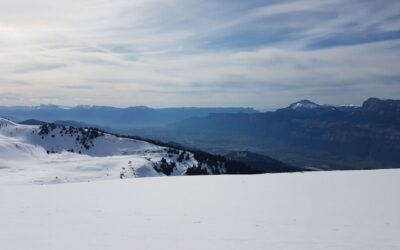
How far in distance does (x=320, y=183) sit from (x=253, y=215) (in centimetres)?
1332

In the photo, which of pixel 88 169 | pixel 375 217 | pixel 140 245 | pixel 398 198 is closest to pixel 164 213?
pixel 140 245

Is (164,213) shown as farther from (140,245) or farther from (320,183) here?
(320,183)

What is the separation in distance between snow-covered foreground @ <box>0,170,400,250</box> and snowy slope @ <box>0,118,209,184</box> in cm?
4623

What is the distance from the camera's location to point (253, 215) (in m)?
19.1

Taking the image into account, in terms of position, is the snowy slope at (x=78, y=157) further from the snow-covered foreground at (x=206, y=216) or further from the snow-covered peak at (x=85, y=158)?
the snow-covered foreground at (x=206, y=216)

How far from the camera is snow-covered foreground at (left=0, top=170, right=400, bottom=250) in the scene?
1402cm

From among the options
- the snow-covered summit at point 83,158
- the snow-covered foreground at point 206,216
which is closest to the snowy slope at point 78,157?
the snow-covered summit at point 83,158

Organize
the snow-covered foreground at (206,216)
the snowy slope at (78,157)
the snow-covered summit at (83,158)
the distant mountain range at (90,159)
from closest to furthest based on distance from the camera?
the snow-covered foreground at (206,216), the snowy slope at (78,157), the snow-covered summit at (83,158), the distant mountain range at (90,159)

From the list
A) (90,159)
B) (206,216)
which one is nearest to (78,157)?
(90,159)

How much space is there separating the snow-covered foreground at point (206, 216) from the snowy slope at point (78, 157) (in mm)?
46226

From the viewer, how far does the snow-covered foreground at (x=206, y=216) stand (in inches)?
552

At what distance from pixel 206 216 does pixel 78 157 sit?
13082cm

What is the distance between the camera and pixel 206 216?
1883 cm

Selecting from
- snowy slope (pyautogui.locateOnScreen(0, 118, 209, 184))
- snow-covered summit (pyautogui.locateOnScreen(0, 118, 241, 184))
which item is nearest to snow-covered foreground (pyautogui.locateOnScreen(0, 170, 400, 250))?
snowy slope (pyautogui.locateOnScreen(0, 118, 209, 184))
